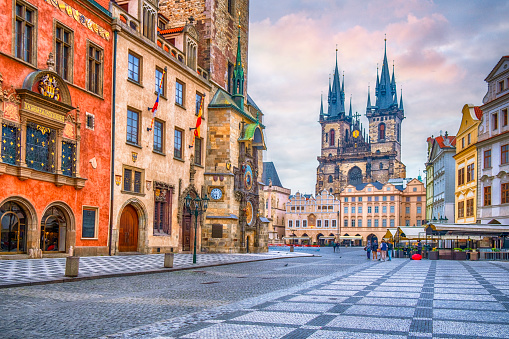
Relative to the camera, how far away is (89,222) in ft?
80.6

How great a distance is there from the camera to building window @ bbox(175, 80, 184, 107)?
3341 centimetres

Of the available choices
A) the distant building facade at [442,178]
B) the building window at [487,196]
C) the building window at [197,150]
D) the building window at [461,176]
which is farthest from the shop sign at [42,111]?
the distant building facade at [442,178]

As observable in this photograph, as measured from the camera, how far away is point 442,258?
1515 inches

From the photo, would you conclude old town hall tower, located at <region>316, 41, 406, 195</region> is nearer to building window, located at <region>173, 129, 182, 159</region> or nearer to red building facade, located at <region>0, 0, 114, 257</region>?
building window, located at <region>173, 129, 182, 159</region>

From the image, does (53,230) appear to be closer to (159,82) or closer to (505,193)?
(159,82)

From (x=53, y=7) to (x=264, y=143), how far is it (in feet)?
73.8

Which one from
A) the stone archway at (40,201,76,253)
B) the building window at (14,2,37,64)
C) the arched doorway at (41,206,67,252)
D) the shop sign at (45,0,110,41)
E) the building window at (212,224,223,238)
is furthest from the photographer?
the building window at (212,224,223,238)

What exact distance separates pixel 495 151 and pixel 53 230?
35.0 m

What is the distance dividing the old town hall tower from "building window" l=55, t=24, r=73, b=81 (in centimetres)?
11152

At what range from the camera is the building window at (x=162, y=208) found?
30.5 metres

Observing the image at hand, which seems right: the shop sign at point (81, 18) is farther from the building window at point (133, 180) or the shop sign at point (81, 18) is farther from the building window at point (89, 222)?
the building window at point (89, 222)

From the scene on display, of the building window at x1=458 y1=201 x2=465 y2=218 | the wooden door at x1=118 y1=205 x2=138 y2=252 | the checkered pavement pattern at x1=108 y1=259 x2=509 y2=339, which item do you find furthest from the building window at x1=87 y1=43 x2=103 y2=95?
the building window at x1=458 y1=201 x2=465 y2=218

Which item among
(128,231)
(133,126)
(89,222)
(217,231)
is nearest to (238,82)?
(217,231)

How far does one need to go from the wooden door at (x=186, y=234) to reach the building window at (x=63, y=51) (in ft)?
44.0
